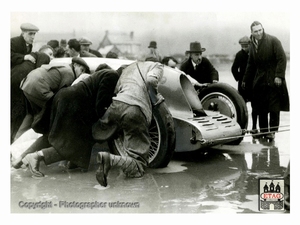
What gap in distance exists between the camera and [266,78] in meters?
7.28

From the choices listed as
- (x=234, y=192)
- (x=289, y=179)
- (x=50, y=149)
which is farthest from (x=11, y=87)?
(x=289, y=179)

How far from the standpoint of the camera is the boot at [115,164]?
233 inches

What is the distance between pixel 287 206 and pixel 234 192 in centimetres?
74

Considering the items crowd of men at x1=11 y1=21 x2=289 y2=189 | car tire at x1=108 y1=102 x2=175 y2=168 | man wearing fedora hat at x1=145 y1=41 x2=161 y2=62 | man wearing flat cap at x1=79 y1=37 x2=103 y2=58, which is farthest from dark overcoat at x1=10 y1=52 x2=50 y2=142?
man wearing fedora hat at x1=145 y1=41 x2=161 y2=62

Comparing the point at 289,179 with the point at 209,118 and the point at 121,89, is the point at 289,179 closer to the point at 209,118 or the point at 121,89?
the point at 209,118

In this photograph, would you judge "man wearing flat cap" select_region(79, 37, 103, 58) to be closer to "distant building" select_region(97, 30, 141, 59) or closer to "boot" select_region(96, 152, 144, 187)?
"distant building" select_region(97, 30, 141, 59)

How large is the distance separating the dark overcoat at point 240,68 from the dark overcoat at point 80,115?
6.08 ft

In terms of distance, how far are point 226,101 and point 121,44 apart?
5.93 feet

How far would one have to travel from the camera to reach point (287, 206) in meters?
6.20

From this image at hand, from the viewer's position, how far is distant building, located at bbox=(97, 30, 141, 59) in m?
6.79

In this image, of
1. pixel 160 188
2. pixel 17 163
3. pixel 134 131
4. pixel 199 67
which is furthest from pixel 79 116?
pixel 199 67

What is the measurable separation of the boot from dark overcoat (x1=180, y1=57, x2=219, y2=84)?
6.03 feet

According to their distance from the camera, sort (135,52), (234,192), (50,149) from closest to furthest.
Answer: (234,192)
(50,149)
(135,52)

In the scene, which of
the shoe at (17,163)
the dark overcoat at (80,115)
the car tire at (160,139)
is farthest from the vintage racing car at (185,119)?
the shoe at (17,163)
